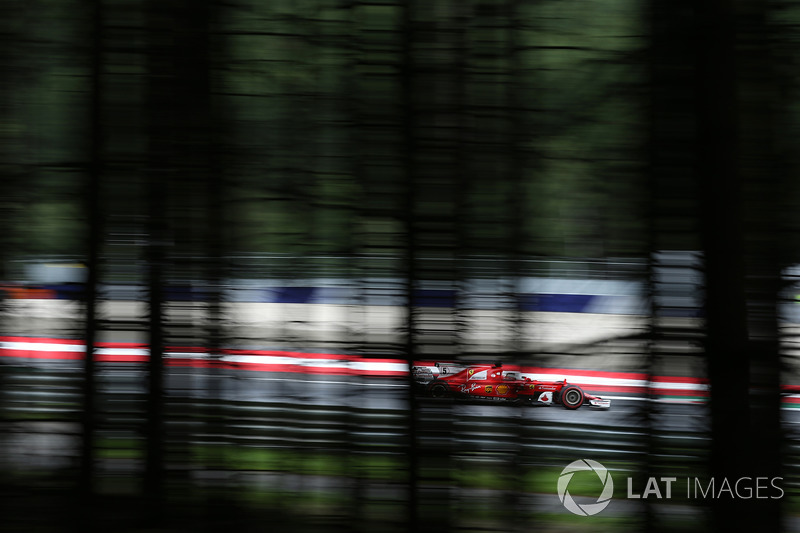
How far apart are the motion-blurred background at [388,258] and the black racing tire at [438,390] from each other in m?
0.05

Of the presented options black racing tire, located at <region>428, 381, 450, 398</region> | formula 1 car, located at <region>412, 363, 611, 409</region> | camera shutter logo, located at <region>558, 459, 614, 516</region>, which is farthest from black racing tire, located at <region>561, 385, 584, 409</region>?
black racing tire, located at <region>428, 381, 450, 398</region>

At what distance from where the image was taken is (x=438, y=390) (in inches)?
101

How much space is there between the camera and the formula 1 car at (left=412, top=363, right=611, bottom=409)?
257cm

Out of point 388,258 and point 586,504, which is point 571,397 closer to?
point 586,504

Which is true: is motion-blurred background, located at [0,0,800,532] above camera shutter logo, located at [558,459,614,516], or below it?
above

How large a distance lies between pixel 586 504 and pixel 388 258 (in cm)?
137

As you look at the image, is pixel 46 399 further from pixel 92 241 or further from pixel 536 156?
pixel 536 156

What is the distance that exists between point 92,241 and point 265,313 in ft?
2.81

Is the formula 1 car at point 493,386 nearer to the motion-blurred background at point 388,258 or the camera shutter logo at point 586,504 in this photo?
the motion-blurred background at point 388,258

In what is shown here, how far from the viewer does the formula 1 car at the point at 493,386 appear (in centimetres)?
257

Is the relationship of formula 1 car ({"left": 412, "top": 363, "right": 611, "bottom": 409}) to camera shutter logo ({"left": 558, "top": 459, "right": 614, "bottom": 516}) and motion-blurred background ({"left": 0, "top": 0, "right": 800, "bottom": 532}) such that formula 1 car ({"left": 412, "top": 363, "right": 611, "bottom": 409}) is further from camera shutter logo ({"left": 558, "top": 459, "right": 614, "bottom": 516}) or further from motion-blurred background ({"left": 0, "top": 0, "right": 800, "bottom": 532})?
camera shutter logo ({"left": 558, "top": 459, "right": 614, "bottom": 516})

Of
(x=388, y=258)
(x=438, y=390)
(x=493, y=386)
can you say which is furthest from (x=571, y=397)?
(x=388, y=258)

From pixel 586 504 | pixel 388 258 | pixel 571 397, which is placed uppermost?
pixel 388 258

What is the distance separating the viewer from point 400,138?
→ 8.43ft
